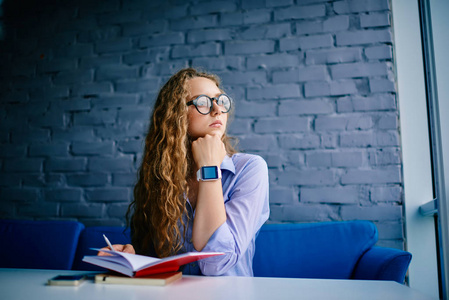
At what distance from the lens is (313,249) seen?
157 centimetres

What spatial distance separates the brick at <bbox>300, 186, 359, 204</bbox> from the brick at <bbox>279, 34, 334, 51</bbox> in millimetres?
829

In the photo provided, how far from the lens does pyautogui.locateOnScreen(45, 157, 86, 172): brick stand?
215 cm

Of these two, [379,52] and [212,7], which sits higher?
[212,7]

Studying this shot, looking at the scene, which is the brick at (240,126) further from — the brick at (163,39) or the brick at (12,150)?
the brick at (12,150)

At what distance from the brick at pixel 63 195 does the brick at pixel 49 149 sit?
234mm

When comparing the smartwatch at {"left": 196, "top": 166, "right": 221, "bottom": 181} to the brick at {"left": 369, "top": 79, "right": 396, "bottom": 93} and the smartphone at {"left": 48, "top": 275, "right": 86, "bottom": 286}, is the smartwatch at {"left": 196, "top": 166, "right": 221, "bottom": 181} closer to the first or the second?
the smartphone at {"left": 48, "top": 275, "right": 86, "bottom": 286}

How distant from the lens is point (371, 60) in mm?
1894

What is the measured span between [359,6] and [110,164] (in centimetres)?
177

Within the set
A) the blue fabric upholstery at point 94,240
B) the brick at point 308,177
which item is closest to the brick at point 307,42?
the brick at point 308,177

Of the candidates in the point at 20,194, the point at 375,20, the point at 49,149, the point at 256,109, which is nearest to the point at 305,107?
the point at 256,109

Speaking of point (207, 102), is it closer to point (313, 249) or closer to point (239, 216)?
point (239, 216)

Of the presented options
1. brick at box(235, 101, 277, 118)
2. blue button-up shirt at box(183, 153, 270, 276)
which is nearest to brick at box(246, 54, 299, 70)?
brick at box(235, 101, 277, 118)

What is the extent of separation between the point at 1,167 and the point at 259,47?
185cm

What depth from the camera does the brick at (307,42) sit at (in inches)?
77.3
